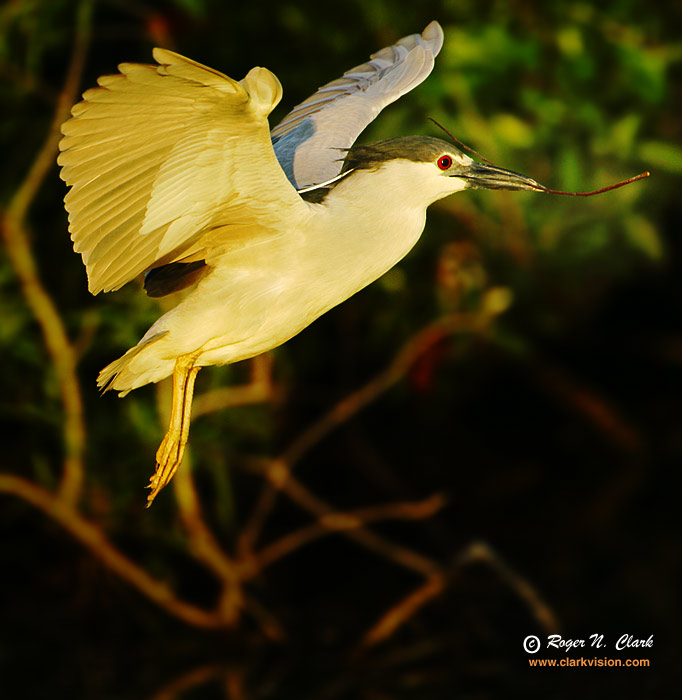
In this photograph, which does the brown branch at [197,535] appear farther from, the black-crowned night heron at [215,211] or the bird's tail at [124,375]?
the black-crowned night heron at [215,211]

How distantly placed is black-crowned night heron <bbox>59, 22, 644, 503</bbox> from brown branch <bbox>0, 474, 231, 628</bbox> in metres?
2.40

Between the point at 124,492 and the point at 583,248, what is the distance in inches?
88.5

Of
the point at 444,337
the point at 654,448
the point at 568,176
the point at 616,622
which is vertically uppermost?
the point at 568,176

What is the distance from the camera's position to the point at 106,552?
4.49 m

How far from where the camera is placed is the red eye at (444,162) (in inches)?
79.9

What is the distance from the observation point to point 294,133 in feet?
8.09

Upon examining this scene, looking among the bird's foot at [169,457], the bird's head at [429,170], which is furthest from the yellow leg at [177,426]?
the bird's head at [429,170]

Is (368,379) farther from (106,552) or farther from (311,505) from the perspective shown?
(106,552)

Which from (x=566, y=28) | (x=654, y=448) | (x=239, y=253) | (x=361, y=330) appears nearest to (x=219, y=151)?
(x=239, y=253)

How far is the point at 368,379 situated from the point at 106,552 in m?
2.09

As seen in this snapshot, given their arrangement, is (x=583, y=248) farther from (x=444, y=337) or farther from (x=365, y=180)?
(x=365, y=180)

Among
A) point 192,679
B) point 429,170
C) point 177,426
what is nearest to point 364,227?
point 429,170

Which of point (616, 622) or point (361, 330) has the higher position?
point (361, 330)

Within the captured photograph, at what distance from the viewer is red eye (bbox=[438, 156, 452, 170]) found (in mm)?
2029
